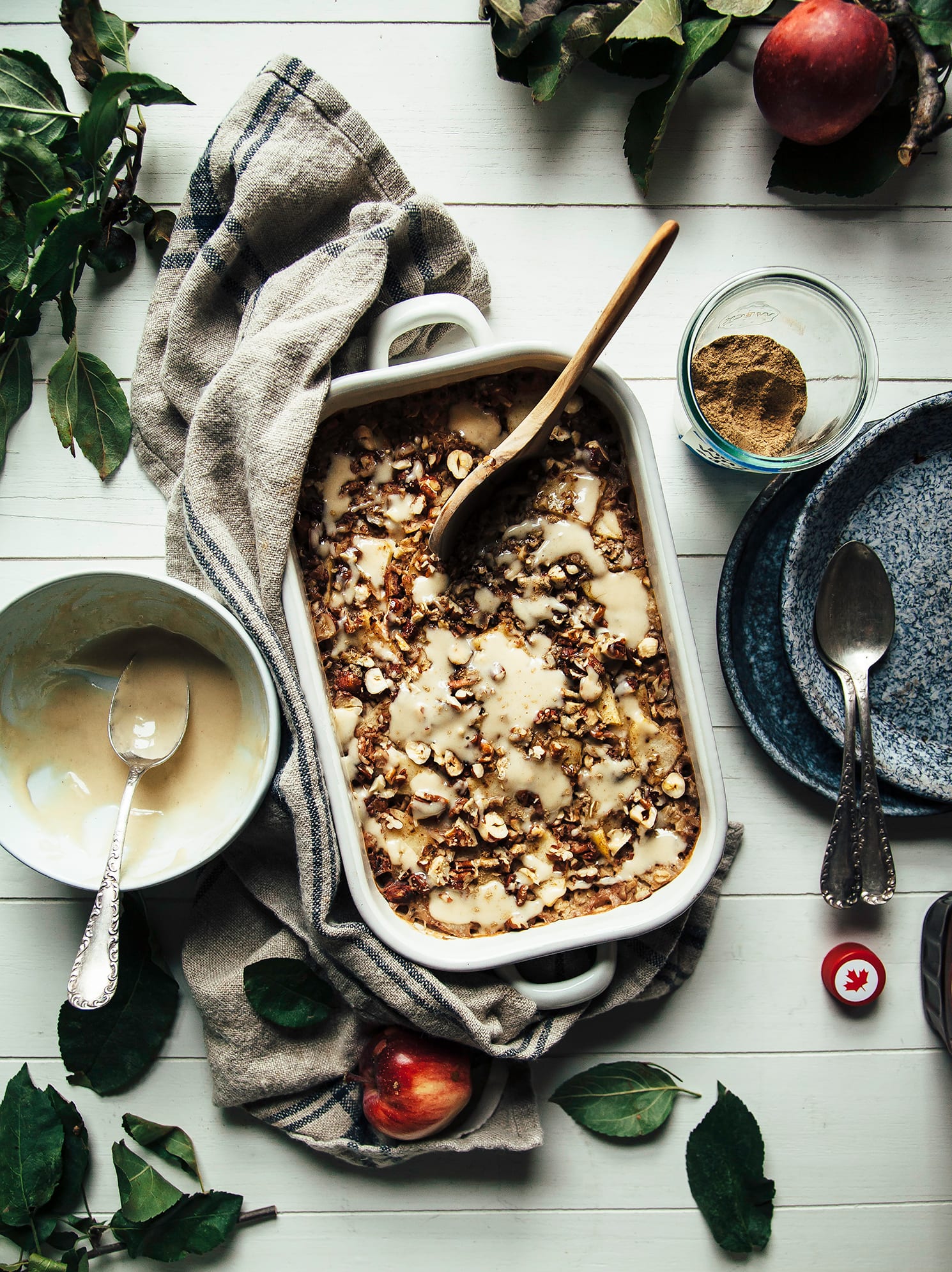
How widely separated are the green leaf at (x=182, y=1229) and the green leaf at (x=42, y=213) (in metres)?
1.35

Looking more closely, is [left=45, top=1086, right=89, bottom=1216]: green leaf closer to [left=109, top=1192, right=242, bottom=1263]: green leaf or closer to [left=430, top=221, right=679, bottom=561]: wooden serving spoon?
[left=109, top=1192, right=242, bottom=1263]: green leaf

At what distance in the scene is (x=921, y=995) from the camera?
4.43 ft

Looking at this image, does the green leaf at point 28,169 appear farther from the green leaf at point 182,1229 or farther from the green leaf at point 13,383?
the green leaf at point 182,1229

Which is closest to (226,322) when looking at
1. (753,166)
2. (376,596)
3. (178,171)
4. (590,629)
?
(178,171)

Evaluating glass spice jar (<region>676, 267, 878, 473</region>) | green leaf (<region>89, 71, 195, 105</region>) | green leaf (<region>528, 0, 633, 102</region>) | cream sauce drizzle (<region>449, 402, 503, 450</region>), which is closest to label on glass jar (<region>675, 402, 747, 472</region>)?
glass spice jar (<region>676, 267, 878, 473</region>)

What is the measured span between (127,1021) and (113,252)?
111 centimetres

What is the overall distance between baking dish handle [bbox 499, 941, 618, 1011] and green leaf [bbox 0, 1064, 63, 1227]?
2.27 feet

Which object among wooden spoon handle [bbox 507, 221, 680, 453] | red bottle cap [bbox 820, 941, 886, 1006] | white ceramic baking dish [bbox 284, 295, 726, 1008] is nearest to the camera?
wooden spoon handle [bbox 507, 221, 680, 453]

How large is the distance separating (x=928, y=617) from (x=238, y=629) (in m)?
0.98

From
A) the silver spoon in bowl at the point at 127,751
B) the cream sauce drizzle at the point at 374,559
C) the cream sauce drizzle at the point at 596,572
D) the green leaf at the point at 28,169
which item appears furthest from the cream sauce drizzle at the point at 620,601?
the green leaf at the point at 28,169

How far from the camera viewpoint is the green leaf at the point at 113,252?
1279 millimetres

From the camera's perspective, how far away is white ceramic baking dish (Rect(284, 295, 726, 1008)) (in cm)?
111

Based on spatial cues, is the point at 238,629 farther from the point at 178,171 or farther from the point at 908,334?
the point at 908,334

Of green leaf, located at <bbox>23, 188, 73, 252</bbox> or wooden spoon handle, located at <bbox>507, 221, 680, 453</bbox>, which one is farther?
green leaf, located at <bbox>23, 188, 73, 252</bbox>
